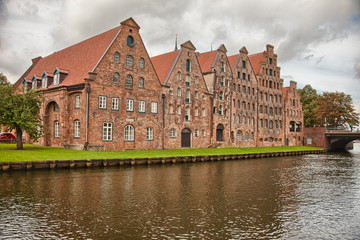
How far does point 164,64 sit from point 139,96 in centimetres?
932

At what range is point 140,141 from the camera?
36344 mm

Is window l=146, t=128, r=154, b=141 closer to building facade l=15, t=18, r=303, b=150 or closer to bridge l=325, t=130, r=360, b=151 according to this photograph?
building facade l=15, t=18, r=303, b=150

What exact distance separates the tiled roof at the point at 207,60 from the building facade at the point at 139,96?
0.19 metres

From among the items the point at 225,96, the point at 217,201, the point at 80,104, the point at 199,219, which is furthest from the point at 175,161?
the point at 225,96

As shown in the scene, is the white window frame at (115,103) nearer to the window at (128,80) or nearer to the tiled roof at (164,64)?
the window at (128,80)

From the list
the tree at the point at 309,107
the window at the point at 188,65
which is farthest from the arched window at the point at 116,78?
the tree at the point at 309,107

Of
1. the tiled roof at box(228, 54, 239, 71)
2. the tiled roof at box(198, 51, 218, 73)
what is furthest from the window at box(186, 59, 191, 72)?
the tiled roof at box(228, 54, 239, 71)

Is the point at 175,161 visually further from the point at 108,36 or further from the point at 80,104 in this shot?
the point at 108,36

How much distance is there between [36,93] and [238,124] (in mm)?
34069

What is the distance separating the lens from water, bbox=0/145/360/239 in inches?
390

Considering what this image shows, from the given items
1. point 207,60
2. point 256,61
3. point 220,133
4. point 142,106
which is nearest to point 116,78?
point 142,106

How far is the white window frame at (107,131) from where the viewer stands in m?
32.9

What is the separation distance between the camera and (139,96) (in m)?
36.5

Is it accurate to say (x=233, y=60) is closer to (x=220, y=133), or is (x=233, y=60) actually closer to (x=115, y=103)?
(x=220, y=133)
